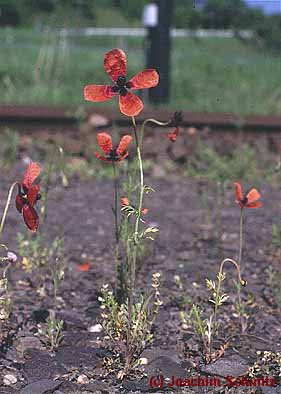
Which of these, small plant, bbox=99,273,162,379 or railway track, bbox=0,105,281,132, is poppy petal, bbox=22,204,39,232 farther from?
railway track, bbox=0,105,281,132

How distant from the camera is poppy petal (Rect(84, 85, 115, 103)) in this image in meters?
3.02

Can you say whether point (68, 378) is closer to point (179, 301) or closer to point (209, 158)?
point (179, 301)

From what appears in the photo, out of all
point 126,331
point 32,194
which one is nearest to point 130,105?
point 32,194

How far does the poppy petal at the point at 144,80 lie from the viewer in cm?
302

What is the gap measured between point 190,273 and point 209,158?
2.33 metres

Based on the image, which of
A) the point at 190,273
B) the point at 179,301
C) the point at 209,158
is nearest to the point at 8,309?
the point at 179,301

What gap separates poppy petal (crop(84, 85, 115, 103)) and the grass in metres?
3.14

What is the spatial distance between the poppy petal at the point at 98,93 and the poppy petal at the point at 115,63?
43 mm

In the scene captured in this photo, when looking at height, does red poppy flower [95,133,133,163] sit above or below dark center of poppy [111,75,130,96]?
below

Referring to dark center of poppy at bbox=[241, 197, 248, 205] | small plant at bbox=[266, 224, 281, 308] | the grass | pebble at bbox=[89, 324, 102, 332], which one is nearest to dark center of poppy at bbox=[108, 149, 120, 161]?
dark center of poppy at bbox=[241, 197, 248, 205]

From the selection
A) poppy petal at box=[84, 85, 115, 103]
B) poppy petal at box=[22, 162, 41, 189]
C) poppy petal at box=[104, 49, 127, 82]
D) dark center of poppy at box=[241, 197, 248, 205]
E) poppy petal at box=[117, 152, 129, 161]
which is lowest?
dark center of poppy at box=[241, 197, 248, 205]

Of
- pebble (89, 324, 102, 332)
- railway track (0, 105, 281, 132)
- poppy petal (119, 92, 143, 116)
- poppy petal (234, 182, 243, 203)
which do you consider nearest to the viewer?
poppy petal (119, 92, 143, 116)

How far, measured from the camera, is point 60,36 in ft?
32.7

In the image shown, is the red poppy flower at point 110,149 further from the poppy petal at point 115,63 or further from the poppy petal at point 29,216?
the poppy petal at point 29,216
